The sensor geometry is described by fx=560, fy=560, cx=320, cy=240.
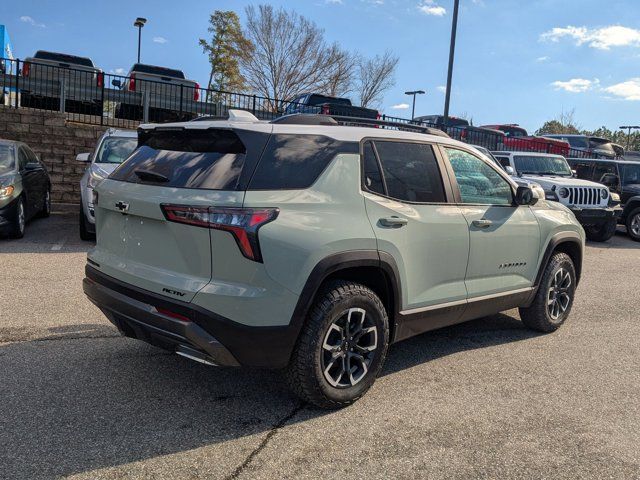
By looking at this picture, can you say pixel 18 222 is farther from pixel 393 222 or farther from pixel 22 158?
pixel 393 222

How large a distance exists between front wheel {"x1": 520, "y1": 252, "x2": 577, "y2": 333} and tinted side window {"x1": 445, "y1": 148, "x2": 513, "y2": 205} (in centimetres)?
93

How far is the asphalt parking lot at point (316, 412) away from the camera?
9.55 feet

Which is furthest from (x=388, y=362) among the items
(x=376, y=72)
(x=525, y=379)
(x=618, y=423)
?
(x=376, y=72)

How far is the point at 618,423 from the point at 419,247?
166 cm

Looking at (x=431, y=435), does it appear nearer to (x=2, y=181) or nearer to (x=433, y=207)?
(x=433, y=207)

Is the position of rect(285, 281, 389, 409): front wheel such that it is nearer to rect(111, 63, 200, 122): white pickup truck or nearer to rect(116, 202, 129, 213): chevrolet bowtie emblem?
rect(116, 202, 129, 213): chevrolet bowtie emblem

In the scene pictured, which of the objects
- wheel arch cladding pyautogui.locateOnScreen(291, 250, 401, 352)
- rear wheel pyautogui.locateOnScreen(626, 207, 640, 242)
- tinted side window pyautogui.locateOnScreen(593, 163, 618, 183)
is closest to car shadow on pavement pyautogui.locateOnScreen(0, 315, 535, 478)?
wheel arch cladding pyautogui.locateOnScreen(291, 250, 401, 352)

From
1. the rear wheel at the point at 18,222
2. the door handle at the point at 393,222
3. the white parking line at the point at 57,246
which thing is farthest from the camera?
the rear wheel at the point at 18,222

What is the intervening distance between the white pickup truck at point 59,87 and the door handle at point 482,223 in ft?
42.6

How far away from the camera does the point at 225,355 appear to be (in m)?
3.04

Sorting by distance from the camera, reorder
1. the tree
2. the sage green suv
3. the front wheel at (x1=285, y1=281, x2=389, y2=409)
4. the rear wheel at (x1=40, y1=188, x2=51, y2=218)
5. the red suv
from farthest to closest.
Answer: the tree < the red suv < the rear wheel at (x1=40, y1=188, x2=51, y2=218) < the front wheel at (x1=285, y1=281, x2=389, y2=409) < the sage green suv

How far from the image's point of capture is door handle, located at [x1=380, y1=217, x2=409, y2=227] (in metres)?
3.58

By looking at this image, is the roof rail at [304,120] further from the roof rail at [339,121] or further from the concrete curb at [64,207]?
the concrete curb at [64,207]

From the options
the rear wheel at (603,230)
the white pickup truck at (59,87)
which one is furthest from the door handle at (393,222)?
the white pickup truck at (59,87)
